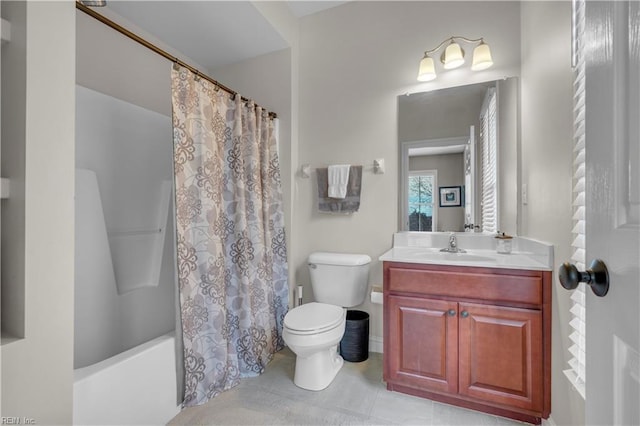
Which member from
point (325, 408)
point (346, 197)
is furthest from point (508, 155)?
point (325, 408)

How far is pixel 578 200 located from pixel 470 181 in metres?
1.04

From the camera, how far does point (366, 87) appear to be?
90.7 inches

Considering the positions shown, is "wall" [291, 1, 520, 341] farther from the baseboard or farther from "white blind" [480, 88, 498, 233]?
"white blind" [480, 88, 498, 233]

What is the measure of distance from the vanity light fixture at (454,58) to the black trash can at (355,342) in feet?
6.25

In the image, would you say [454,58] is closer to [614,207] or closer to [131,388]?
[614,207]

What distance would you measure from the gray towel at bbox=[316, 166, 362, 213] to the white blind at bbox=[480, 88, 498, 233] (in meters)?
0.90

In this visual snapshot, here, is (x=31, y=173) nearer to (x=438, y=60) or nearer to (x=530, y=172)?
(x=530, y=172)

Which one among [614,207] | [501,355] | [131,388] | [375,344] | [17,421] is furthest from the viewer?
[375,344]

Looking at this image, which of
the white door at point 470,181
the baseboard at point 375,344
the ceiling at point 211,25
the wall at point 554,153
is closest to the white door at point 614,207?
the wall at point 554,153

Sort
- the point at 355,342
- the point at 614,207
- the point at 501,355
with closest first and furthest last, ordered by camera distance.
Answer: the point at 614,207 → the point at 501,355 → the point at 355,342

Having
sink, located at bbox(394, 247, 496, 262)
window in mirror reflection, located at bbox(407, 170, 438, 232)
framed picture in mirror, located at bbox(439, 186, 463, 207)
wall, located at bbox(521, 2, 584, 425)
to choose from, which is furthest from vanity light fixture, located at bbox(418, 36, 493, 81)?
sink, located at bbox(394, 247, 496, 262)

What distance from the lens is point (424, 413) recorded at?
5.06 ft

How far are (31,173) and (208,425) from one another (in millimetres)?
1400

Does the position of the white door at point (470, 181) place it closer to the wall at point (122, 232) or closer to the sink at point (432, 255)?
the sink at point (432, 255)
